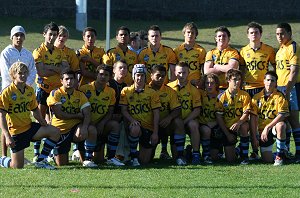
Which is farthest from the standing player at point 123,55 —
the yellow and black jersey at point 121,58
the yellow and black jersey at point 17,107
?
the yellow and black jersey at point 17,107

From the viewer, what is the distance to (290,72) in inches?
388

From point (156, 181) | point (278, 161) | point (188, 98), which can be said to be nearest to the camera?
point (156, 181)

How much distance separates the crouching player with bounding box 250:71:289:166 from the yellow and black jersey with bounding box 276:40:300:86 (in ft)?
1.16

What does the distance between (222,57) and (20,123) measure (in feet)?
9.90

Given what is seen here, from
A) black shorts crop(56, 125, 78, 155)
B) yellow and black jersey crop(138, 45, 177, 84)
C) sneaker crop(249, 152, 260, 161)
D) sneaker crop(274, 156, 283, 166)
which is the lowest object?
sneaker crop(249, 152, 260, 161)

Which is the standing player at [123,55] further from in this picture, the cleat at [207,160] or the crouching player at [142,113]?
the cleat at [207,160]

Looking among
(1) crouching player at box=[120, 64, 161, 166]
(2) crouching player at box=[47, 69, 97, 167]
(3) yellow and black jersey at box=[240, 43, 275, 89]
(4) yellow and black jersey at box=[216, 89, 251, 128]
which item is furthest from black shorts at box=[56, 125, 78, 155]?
(3) yellow and black jersey at box=[240, 43, 275, 89]

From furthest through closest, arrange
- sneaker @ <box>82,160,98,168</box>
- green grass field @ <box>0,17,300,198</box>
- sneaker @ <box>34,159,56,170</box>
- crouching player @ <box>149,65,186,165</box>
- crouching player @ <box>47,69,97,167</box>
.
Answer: crouching player @ <box>149,65,186,165</box>
crouching player @ <box>47,69,97,167</box>
sneaker @ <box>82,160,98,168</box>
sneaker @ <box>34,159,56,170</box>
green grass field @ <box>0,17,300,198</box>

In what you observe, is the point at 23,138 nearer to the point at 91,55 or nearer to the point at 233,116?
the point at 91,55

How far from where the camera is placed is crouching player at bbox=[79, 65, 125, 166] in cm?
959

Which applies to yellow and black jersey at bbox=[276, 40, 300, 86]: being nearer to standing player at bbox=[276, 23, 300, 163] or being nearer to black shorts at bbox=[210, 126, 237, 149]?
standing player at bbox=[276, 23, 300, 163]

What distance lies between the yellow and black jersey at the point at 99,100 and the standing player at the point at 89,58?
700 mm

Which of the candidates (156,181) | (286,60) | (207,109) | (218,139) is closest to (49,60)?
(207,109)

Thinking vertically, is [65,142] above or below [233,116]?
below
